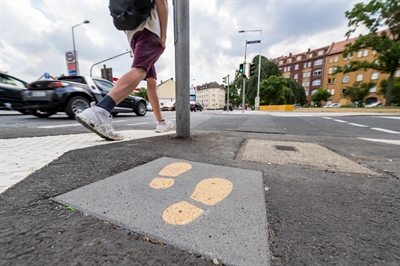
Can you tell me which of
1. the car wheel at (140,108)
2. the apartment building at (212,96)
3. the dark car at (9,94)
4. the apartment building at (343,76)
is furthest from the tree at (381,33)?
the apartment building at (212,96)

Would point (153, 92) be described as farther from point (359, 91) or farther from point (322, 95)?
point (322, 95)

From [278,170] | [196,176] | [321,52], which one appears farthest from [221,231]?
[321,52]

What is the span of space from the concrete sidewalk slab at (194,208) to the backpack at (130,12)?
1.71 meters

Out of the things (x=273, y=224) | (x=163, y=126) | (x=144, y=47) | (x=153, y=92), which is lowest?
(x=273, y=224)

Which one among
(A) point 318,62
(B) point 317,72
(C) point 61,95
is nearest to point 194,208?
(C) point 61,95

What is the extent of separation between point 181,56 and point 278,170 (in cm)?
185

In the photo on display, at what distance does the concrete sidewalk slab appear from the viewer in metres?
0.65

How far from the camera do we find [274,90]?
98.1 ft

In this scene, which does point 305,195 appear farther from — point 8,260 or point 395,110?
point 395,110

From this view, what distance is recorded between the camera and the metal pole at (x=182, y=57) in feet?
7.82

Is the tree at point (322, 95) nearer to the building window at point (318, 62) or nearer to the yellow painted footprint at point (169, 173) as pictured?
the building window at point (318, 62)

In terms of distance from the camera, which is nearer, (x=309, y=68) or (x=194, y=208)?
(x=194, y=208)

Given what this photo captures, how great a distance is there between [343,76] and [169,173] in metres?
58.4

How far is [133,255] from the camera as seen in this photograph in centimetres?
60
